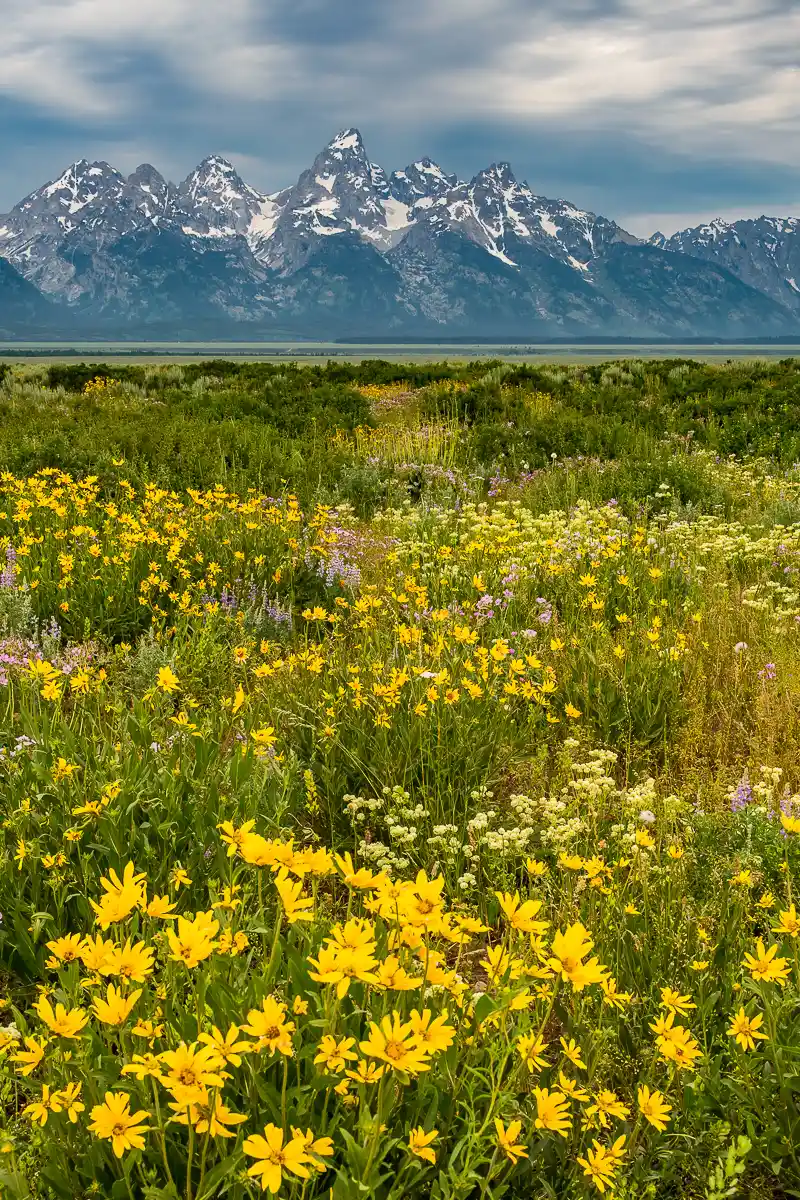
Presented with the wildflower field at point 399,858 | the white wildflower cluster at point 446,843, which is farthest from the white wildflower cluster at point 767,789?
the white wildflower cluster at point 446,843

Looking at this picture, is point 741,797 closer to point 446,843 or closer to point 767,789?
point 767,789

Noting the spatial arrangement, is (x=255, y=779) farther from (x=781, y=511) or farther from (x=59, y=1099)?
(x=781, y=511)

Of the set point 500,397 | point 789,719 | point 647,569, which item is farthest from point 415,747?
point 500,397

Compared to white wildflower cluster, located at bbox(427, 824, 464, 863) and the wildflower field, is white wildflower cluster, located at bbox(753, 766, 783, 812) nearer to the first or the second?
the wildflower field

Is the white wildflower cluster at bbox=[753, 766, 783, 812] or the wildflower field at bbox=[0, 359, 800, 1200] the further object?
the white wildflower cluster at bbox=[753, 766, 783, 812]

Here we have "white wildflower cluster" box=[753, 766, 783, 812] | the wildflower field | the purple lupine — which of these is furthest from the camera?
the purple lupine

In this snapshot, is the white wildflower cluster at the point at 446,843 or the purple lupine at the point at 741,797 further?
the purple lupine at the point at 741,797

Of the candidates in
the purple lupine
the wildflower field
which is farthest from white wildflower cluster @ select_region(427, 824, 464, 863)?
the purple lupine

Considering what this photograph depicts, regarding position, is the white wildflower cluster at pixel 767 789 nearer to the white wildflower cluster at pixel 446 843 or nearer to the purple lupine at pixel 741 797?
the purple lupine at pixel 741 797

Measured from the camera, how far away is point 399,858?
3119 millimetres

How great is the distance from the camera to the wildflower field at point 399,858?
1543mm

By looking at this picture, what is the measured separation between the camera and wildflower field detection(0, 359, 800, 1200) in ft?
5.06

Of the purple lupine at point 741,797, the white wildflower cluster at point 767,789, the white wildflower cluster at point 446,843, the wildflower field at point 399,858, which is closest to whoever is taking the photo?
the wildflower field at point 399,858

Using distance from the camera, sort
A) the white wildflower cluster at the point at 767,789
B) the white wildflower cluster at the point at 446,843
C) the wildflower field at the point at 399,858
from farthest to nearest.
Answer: the white wildflower cluster at the point at 767,789 < the white wildflower cluster at the point at 446,843 < the wildflower field at the point at 399,858
